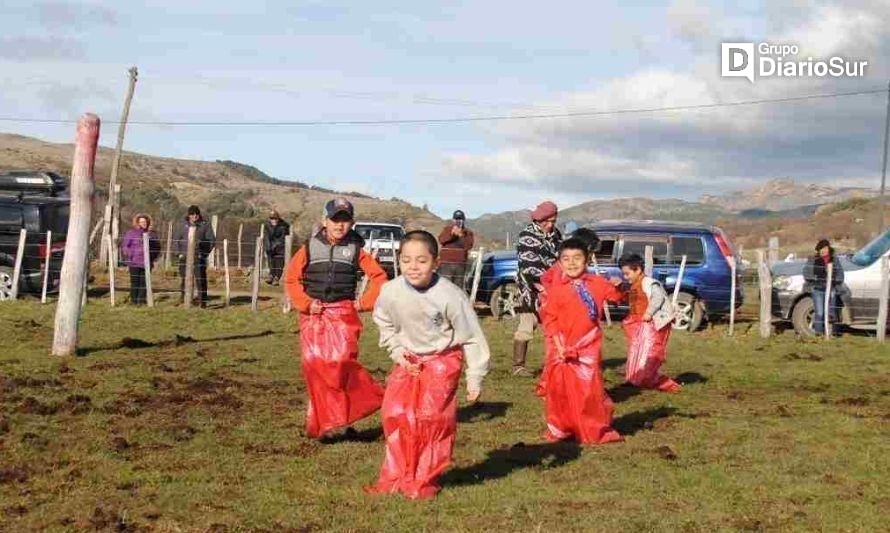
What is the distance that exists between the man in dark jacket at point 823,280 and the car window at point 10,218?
13.6 metres

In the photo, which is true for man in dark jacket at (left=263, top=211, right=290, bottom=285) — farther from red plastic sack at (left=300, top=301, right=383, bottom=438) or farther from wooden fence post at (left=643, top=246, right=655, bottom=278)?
red plastic sack at (left=300, top=301, right=383, bottom=438)

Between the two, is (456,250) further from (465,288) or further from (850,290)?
(850,290)

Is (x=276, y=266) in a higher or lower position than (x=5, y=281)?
higher

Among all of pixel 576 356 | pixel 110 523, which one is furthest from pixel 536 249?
pixel 110 523

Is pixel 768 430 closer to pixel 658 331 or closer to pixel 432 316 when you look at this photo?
pixel 658 331

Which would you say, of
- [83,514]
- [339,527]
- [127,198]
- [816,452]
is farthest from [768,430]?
[127,198]

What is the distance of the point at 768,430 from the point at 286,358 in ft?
20.5

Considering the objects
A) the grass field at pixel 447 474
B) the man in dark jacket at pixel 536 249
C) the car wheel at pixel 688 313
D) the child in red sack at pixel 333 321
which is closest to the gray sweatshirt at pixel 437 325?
the grass field at pixel 447 474

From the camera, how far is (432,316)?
630cm

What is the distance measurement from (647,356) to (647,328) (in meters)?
0.30

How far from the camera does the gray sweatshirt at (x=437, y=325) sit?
248 inches

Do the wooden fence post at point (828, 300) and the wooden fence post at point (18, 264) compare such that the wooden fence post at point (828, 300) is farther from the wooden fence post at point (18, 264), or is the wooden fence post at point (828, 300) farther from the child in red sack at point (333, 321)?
the wooden fence post at point (18, 264)

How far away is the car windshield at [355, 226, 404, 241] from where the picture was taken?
2839 cm

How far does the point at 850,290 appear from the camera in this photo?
17.3 meters
